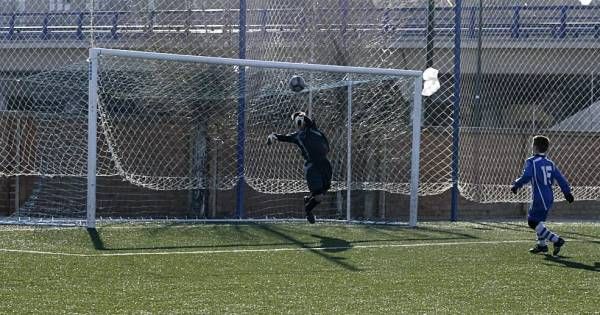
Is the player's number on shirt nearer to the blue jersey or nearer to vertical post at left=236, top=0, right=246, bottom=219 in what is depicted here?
the blue jersey

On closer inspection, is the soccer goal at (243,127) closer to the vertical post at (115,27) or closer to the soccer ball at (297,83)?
the soccer ball at (297,83)

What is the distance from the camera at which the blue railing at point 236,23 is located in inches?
611

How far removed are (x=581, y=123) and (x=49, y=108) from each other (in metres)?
9.90

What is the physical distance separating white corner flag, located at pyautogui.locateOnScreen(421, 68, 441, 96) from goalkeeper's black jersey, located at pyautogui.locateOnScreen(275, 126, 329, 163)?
3335 millimetres

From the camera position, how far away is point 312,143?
12.9 m

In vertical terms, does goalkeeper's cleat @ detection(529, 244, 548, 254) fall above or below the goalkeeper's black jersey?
below

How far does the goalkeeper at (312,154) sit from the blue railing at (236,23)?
2.40m

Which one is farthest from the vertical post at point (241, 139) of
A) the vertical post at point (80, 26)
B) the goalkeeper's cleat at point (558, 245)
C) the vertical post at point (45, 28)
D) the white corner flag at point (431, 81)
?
the goalkeeper's cleat at point (558, 245)

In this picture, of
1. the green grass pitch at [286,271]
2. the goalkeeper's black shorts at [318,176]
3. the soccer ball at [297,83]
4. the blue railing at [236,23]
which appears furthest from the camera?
the blue railing at [236,23]

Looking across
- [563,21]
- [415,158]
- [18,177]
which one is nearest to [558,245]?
[415,158]

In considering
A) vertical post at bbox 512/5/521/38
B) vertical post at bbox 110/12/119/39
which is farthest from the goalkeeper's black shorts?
vertical post at bbox 512/5/521/38

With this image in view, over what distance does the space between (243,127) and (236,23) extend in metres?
2.36

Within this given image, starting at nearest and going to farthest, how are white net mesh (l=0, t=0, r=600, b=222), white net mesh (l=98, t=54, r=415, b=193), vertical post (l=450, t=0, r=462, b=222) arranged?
white net mesh (l=98, t=54, r=415, b=193) < vertical post (l=450, t=0, r=462, b=222) < white net mesh (l=0, t=0, r=600, b=222)

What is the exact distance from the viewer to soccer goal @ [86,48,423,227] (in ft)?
46.6
